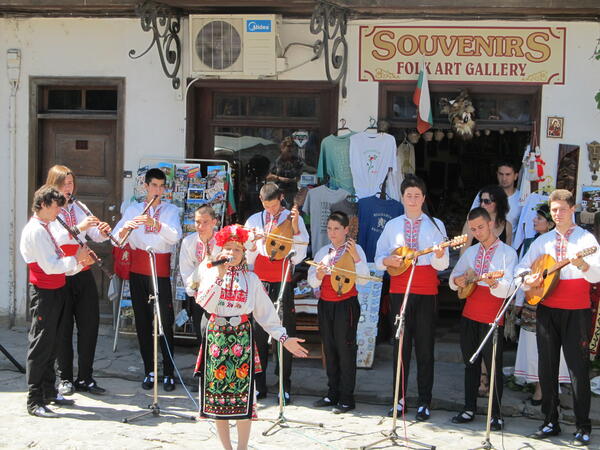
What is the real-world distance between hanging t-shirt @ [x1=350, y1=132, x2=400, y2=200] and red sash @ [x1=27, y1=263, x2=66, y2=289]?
3.24 meters

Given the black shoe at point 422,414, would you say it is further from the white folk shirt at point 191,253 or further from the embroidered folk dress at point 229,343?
the white folk shirt at point 191,253

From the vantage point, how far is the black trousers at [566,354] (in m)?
6.23

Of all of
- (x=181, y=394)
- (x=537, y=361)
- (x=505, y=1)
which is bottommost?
(x=181, y=394)

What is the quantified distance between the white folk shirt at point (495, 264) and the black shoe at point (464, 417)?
99cm

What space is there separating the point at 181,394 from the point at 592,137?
4783 millimetres

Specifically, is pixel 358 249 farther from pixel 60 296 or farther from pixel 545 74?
pixel 545 74

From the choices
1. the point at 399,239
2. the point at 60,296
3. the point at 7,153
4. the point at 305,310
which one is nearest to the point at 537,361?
the point at 399,239

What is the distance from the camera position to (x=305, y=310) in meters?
8.20

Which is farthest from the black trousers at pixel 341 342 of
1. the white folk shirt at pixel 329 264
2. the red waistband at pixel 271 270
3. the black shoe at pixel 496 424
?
the black shoe at pixel 496 424

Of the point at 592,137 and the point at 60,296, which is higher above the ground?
the point at 592,137

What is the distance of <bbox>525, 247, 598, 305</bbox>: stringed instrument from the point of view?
6145 millimetres

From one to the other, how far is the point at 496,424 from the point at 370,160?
3.13 m

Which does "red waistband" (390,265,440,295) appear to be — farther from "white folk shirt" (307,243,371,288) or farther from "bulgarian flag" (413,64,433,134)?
"bulgarian flag" (413,64,433,134)

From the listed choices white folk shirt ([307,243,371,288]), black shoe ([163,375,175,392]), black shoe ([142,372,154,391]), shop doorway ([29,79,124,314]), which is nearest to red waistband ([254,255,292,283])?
white folk shirt ([307,243,371,288])
